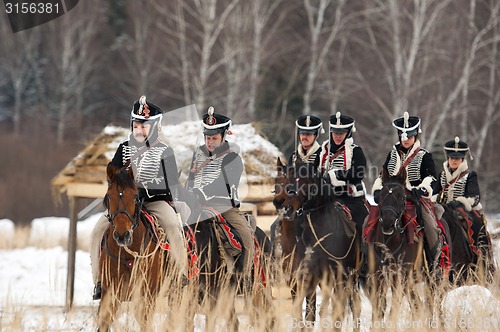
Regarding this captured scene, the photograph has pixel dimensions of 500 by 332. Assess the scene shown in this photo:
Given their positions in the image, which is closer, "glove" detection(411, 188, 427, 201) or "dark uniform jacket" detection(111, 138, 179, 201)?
"dark uniform jacket" detection(111, 138, 179, 201)

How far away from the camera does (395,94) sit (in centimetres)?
2395

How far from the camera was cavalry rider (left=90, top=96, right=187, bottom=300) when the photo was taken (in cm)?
729

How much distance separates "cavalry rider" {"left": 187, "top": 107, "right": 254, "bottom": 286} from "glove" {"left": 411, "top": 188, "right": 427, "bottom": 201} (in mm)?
2067

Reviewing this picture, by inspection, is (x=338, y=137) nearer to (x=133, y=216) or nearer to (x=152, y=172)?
(x=152, y=172)

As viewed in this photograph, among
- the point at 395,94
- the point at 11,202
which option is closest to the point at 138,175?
the point at 11,202

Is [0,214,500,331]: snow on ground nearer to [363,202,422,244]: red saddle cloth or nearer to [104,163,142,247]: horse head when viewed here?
[363,202,422,244]: red saddle cloth

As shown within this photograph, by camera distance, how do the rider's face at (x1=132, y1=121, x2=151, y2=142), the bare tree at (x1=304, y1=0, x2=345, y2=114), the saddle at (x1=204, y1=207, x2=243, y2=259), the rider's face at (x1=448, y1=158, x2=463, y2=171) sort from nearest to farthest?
the rider's face at (x1=132, y1=121, x2=151, y2=142)
the saddle at (x1=204, y1=207, x2=243, y2=259)
the rider's face at (x1=448, y1=158, x2=463, y2=171)
the bare tree at (x1=304, y1=0, x2=345, y2=114)

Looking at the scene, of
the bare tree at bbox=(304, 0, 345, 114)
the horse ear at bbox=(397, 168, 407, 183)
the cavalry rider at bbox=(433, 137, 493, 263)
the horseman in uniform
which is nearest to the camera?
the horse ear at bbox=(397, 168, 407, 183)

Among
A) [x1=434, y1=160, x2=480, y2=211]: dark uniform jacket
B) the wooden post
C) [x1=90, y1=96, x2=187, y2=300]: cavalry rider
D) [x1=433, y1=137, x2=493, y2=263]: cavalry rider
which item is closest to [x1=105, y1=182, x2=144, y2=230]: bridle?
[x1=90, y1=96, x2=187, y2=300]: cavalry rider

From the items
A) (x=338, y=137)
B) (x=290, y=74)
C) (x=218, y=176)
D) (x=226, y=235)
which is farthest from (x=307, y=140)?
(x=290, y=74)

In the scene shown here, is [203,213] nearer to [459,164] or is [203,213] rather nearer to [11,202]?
[459,164]

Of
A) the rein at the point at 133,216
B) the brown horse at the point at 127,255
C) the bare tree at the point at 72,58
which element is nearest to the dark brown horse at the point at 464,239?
the brown horse at the point at 127,255

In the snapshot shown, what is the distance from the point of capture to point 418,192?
30.6ft

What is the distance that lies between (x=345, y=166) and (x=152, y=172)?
3.01m
